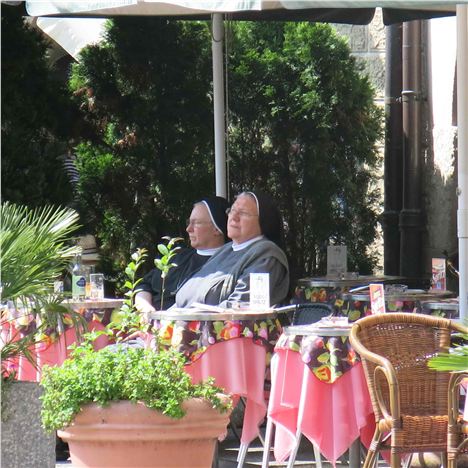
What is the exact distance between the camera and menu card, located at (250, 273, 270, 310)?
22.1 feet

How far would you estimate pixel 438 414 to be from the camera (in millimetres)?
5902

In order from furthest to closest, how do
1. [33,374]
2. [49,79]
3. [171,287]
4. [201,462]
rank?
[49,79]
[171,287]
[33,374]
[201,462]

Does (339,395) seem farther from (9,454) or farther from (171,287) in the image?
(171,287)

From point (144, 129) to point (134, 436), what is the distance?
233 inches

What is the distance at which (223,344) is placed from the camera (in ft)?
21.0

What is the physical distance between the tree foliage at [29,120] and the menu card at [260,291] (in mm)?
2536

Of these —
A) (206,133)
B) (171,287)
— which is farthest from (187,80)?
(171,287)

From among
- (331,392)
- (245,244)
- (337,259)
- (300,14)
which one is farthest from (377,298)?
(300,14)

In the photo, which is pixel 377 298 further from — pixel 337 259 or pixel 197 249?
pixel 337 259

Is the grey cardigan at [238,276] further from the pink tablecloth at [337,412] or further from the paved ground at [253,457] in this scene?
the pink tablecloth at [337,412]

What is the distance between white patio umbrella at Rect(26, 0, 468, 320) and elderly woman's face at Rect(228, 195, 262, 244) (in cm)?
114

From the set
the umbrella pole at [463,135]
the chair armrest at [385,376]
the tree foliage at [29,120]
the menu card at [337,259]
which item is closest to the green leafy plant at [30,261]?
the chair armrest at [385,376]

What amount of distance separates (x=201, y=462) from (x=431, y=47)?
675 centimetres

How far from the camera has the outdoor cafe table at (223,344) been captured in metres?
6.37
